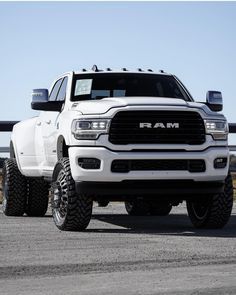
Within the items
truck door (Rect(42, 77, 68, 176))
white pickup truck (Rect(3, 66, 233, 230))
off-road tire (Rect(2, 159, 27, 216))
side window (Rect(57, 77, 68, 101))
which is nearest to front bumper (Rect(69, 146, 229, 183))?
white pickup truck (Rect(3, 66, 233, 230))

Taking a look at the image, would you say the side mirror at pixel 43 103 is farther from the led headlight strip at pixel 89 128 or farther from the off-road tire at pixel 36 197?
the off-road tire at pixel 36 197

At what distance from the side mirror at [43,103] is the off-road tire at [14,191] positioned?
6.66 feet

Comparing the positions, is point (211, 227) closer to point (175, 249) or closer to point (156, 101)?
point (156, 101)

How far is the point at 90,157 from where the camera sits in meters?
8.20

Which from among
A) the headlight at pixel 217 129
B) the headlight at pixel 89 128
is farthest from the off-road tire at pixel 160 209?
the headlight at pixel 89 128

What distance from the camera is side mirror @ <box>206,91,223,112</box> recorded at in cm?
944

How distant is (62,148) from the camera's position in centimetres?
906

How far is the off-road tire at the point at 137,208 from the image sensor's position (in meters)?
11.8

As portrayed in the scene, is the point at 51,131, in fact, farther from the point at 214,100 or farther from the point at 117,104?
the point at 214,100

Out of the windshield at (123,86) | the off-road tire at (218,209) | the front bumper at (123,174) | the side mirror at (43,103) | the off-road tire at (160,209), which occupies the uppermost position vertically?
the windshield at (123,86)

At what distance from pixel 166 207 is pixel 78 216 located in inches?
141

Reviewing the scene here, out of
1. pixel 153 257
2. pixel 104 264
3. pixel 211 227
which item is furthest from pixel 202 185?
pixel 104 264

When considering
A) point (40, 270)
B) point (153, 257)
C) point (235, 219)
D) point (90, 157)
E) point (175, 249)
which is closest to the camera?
point (40, 270)

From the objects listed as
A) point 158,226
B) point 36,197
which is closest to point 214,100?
point 158,226
